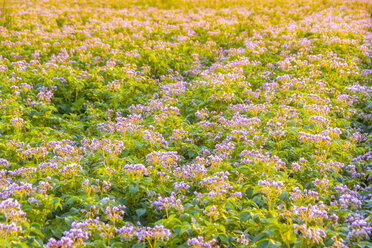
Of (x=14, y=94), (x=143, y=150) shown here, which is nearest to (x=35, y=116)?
(x=14, y=94)

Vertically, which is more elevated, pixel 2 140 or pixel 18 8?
pixel 18 8

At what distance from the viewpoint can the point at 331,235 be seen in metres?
4.76

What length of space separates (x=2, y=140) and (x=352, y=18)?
835 inches

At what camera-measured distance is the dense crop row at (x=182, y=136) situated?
16.2ft

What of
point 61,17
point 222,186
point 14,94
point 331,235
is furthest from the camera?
point 61,17

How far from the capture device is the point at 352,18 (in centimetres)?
2217

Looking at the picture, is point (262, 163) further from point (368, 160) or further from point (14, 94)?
point (14, 94)

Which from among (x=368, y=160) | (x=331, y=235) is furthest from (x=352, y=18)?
(x=331, y=235)

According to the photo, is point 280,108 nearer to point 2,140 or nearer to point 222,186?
point 222,186

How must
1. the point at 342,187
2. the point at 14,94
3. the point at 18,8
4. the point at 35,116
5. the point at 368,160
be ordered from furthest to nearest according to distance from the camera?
the point at 18,8 < the point at 14,94 < the point at 35,116 < the point at 368,160 < the point at 342,187

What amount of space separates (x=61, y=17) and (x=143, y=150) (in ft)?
49.2

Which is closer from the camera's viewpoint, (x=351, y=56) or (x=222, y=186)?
(x=222, y=186)

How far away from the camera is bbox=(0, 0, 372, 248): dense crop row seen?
195 inches

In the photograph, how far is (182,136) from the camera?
8.25 m
